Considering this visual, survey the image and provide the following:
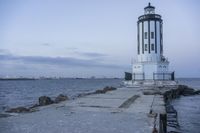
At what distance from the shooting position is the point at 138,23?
37719 millimetres

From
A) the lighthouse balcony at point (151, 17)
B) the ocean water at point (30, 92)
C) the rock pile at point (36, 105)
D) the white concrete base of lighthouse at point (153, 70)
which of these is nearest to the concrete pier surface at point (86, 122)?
the rock pile at point (36, 105)

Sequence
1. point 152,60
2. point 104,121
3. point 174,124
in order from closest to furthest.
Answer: point 104,121, point 174,124, point 152,60

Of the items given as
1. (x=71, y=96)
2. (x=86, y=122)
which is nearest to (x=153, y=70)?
(x=71, y=96)

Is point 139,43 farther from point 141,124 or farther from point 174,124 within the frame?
point 141,124

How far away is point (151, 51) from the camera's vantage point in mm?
36062

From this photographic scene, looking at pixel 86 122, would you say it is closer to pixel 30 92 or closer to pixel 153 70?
pixel 153 70

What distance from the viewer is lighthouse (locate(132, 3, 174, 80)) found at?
35531 mm

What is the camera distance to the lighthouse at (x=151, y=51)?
117 ft

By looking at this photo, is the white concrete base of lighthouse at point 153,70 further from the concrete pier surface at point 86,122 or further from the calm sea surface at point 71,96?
the concrete pier surface at point 86,122

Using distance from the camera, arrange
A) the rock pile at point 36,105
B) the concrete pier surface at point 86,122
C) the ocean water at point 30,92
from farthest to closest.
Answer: the ocean water at point 30,92 → the rock pile at point 36,105 → the concrete pier surface at point 86,122

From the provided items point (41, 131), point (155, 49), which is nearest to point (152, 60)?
point (155, 49)

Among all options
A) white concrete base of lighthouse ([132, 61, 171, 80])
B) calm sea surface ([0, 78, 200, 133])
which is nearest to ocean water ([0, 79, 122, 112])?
calm sea surface ([0, 78, 200, 133])

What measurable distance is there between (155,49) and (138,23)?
14.5 ft

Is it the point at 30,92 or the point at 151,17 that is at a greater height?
the point at 151,17
